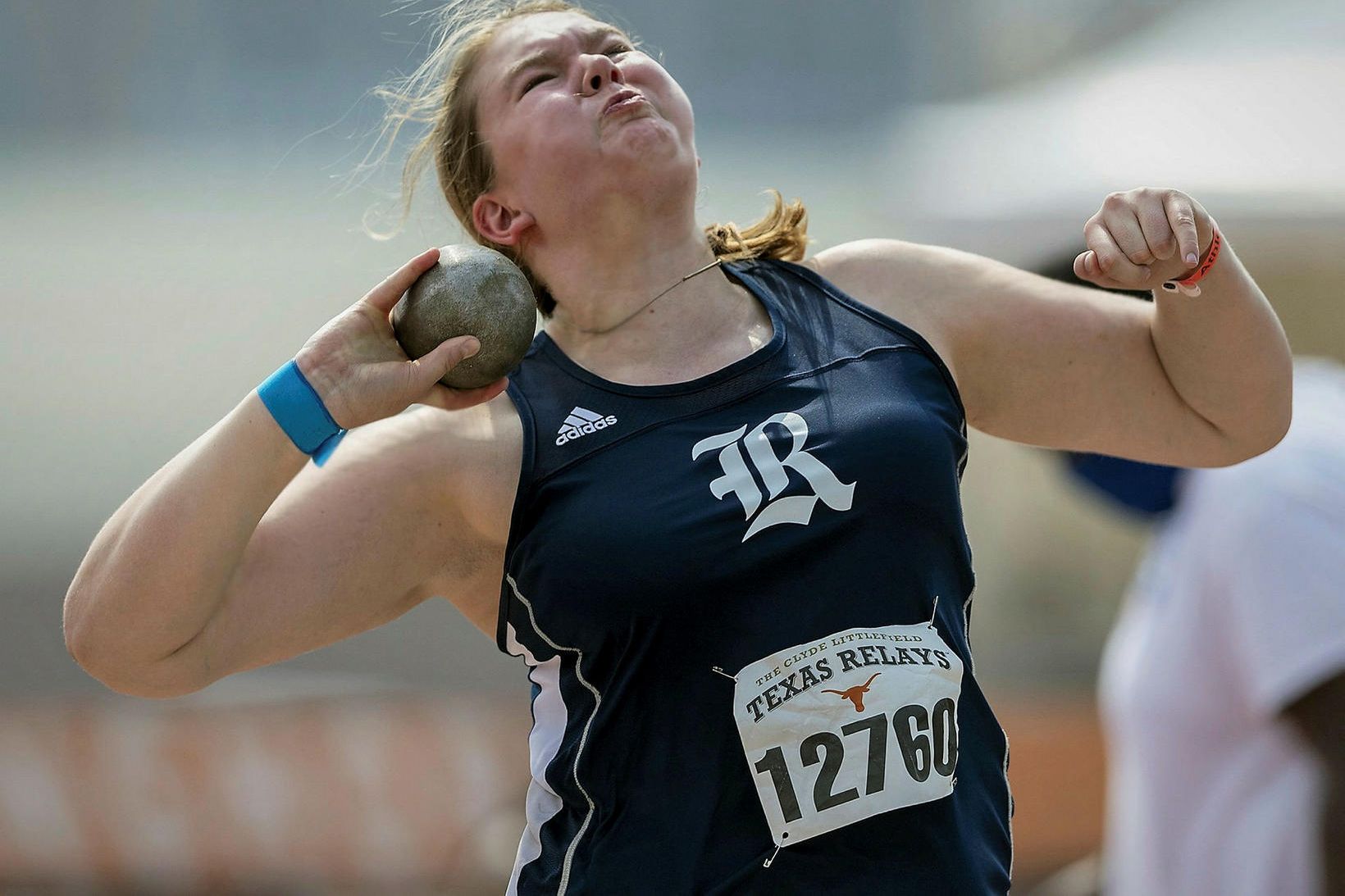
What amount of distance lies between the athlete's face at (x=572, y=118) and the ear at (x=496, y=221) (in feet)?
0.04

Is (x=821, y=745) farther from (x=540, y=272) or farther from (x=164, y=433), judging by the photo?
(x=164, y=433)

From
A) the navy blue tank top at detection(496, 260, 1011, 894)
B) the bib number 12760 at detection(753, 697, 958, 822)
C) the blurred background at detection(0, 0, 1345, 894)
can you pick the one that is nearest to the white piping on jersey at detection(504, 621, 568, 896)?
the navy blue tank top at detection(496, 260, 1011, 894)

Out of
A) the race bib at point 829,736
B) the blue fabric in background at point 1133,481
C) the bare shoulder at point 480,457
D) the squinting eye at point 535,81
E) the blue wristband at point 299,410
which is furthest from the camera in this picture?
the blue fabric in background at point 1133,481

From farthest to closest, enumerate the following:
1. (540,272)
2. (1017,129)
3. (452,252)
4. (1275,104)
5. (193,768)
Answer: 1. (1017,129)
2. (1275,104)
3. (193,768)
4. (540,272)
5. (452,252)

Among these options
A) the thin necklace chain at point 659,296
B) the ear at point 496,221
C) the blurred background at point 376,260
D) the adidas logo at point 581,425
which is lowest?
the blurred background at point 376,260

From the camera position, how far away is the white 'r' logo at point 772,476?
2240 millimetres

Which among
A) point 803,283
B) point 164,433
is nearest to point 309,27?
point 164,433

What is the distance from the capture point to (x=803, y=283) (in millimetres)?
2570

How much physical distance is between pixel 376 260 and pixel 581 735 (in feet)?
22.5

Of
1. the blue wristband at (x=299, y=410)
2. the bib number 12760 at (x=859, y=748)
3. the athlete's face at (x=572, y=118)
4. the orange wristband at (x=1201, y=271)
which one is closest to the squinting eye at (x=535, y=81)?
the athlete's face at (x=572, y=118)

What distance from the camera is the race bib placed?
2.18m

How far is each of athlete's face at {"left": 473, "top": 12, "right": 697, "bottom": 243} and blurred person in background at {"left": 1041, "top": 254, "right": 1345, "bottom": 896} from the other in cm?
208

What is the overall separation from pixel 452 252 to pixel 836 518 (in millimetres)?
730

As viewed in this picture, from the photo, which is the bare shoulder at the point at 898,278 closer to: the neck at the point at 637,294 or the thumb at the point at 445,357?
the neck at the point at 637,294
